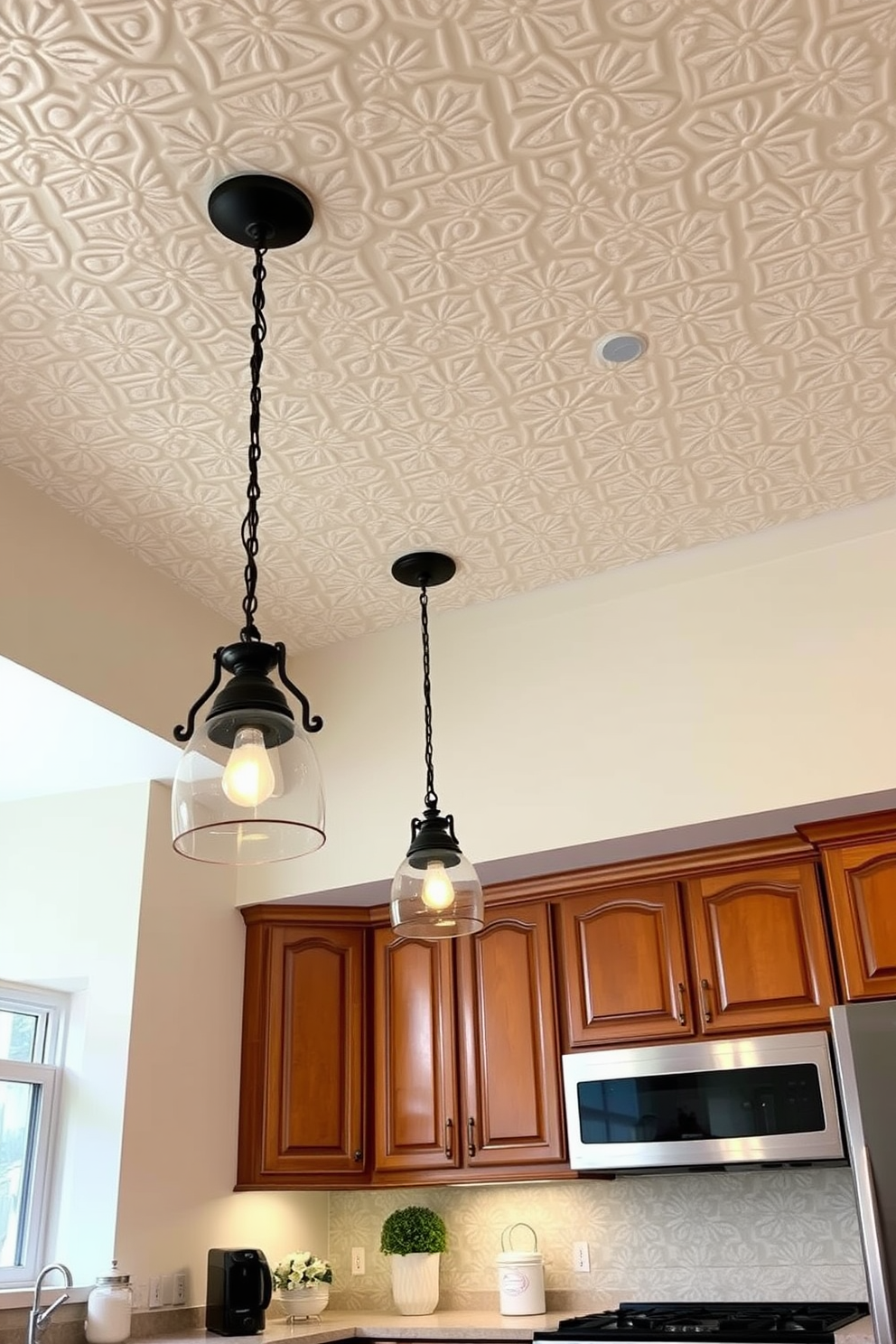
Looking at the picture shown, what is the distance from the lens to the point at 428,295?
2.52 m

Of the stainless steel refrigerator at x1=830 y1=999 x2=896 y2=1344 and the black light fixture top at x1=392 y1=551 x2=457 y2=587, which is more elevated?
the black light fixture top at x1=392 y1=551 x2=457 y2=587

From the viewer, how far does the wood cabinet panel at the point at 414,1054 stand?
3793 millimetres

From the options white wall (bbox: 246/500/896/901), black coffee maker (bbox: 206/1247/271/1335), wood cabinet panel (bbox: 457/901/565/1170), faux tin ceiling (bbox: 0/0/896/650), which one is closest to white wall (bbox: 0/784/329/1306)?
black coffee maker (bbox: 206/1247/271/1335)

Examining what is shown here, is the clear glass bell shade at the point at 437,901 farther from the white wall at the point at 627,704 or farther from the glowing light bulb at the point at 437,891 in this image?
the white wall at the point at 627,704

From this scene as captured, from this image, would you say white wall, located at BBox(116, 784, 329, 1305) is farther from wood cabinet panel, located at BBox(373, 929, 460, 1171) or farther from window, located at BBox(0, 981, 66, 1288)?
wood cabinet panel, located at BBox(373, 929, 460, 1171)

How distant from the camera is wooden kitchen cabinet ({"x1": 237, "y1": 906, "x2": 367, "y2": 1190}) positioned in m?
3.81

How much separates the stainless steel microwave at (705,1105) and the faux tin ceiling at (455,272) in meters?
1.48

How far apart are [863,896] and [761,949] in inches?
13.8

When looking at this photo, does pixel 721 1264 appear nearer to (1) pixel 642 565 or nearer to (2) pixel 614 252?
(1) pixel 642 565

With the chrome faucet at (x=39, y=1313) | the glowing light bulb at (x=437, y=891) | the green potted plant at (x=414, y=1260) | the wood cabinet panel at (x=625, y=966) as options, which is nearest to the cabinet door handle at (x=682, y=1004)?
the wood cabinet panel at (x=625, y=966)

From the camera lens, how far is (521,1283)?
11.8 feet

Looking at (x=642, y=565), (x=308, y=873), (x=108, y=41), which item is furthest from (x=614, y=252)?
(x=308, y=873)

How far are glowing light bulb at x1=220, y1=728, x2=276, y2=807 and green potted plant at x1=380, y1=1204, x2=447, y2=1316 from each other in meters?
2.63

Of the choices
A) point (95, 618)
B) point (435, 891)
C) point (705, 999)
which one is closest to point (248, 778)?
point (435, 891)
